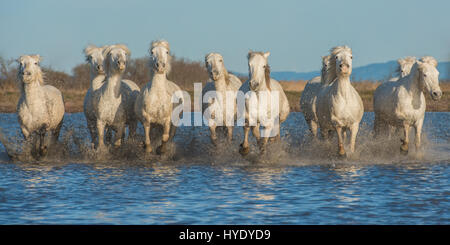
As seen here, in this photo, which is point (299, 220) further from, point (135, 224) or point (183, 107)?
point (183, 107)

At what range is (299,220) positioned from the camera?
9828 millimetres

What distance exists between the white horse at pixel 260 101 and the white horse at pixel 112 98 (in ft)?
8.37

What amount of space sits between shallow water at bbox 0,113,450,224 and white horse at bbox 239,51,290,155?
470 mm

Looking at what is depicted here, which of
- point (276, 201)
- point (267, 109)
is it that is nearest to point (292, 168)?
point (267, 109)

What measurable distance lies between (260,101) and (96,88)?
12.3 feet

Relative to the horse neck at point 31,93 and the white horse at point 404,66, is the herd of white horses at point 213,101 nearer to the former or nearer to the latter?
the horse neck at point 31,93

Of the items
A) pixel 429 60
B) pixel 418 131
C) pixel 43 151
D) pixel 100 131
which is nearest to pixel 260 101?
pixel 100 131

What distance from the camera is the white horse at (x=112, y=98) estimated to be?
51.8 feet

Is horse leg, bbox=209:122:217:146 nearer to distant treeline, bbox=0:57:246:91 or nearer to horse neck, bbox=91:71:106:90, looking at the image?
horse neck, bbox=91:71:106:90

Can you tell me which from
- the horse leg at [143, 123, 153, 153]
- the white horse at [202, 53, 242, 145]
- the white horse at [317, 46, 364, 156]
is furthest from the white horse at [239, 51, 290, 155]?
the horse leg at [143, 123, 153, 153]

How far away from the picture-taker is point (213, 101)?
16.1 m

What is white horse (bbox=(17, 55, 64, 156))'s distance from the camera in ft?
51.4

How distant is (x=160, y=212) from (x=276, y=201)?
1.78 m

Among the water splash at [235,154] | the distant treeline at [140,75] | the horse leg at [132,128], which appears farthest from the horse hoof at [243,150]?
the distant treeline at [140,75]
